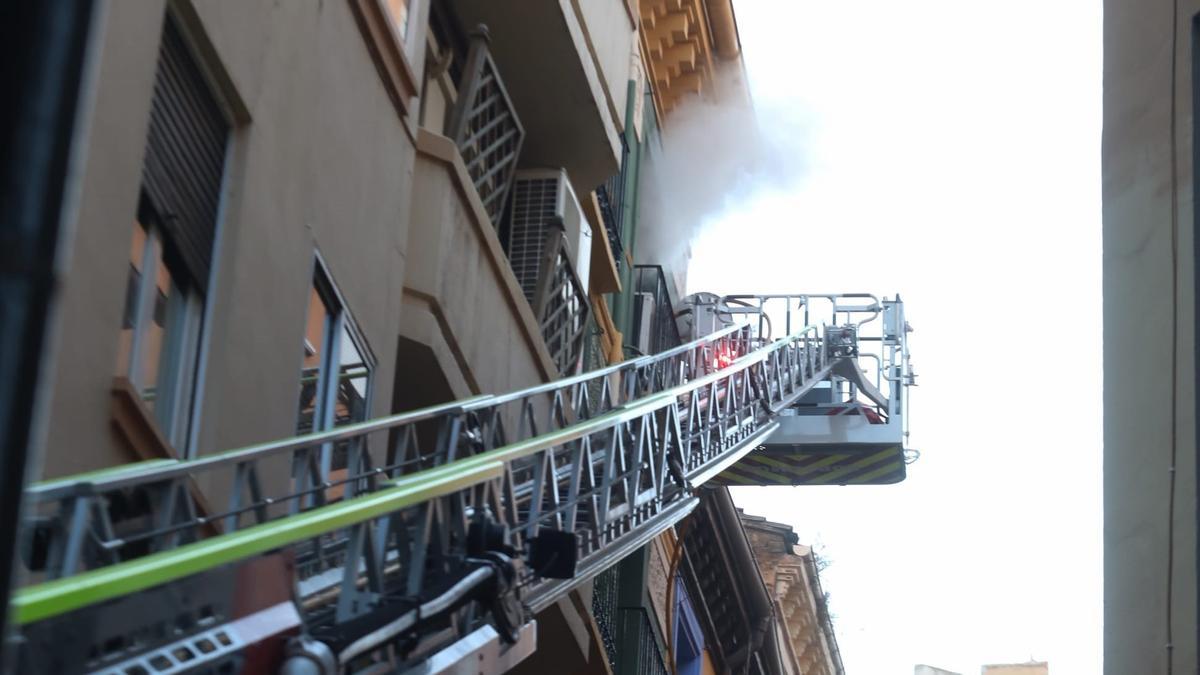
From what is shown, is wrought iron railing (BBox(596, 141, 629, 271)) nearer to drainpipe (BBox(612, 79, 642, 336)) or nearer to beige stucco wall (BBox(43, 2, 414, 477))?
drainpipe (BBox(612, 79, 642, 336))

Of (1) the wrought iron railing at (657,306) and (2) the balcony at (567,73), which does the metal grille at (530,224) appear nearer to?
(2) the balcony at (567,73)

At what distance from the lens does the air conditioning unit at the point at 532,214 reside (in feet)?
49.1

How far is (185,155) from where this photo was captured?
25.0 ft

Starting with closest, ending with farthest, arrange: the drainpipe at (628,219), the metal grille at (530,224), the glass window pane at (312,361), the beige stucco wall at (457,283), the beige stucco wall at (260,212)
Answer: the beige stucco wall at (260,212) → the glass window pane at (312,361) → the beige stucco wall at (457,283) → the metal grille at (530,224) → the drainpipe at (628,219)

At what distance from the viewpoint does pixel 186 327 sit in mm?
7652

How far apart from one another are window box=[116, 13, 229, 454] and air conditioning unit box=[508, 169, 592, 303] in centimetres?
710

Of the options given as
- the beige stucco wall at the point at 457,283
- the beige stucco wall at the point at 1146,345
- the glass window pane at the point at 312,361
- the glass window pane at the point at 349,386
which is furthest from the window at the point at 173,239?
the beige stucco wall at the point at 1146,345

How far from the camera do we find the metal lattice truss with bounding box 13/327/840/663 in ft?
17.1

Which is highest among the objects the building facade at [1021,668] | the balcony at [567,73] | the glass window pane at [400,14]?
the balcony at [567,73]

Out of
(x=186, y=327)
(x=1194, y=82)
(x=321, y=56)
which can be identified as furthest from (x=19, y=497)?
(x=321, y=56)

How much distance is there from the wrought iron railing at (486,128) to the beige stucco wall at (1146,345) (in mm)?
5482

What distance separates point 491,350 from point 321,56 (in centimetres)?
387

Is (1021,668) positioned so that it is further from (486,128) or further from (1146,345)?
(1146,345)

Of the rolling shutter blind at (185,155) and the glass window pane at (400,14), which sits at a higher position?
the glass window pane at (400,14)
